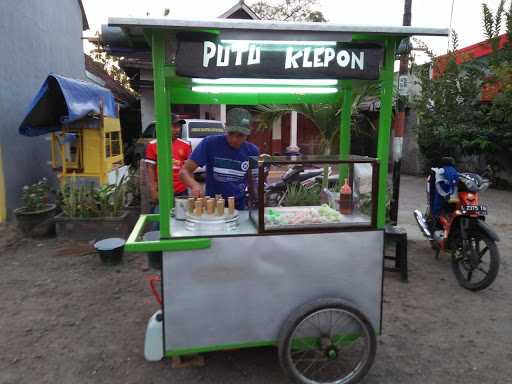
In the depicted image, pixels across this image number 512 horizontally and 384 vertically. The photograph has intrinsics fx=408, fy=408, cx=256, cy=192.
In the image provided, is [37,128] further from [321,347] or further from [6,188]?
[321,347]

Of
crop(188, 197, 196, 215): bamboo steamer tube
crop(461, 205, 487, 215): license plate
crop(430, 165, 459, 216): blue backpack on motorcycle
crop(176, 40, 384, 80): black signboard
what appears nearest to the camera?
crop(176, 40, 384, 80): black signboard

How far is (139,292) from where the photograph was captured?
414 centimetres

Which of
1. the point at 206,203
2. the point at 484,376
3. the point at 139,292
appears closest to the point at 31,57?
the point at 139,292

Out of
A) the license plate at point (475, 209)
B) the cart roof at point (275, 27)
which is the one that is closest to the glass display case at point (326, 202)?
the cart roof at point (275, 27)

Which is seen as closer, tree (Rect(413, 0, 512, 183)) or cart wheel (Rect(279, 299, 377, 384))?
cart wheel (Rect(279, 299, 377, 384))

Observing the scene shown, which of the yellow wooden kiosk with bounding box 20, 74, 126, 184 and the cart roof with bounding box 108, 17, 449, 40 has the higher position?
the cart roof with bounding box 108, 17, 449, 40

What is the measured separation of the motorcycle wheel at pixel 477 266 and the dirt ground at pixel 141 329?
0.45 feet

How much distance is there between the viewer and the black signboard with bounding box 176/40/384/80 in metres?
2.29

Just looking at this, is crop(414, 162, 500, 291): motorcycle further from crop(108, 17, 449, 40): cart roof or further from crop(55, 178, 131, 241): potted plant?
crop(55, 178, 131, 241): potted plant

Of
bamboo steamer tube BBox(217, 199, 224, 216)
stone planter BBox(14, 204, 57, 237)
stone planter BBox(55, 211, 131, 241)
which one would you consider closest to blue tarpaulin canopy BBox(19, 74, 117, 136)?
stone planter BBox(14, 204, 57, 237)

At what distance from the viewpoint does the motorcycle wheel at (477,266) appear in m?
3.92

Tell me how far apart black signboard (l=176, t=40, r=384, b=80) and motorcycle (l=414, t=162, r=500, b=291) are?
246 cm

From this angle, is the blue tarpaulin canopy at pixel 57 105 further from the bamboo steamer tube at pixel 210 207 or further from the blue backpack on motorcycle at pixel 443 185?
the blue backpack on motorcycle at pixel 443 185

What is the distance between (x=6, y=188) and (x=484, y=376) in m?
6.91
